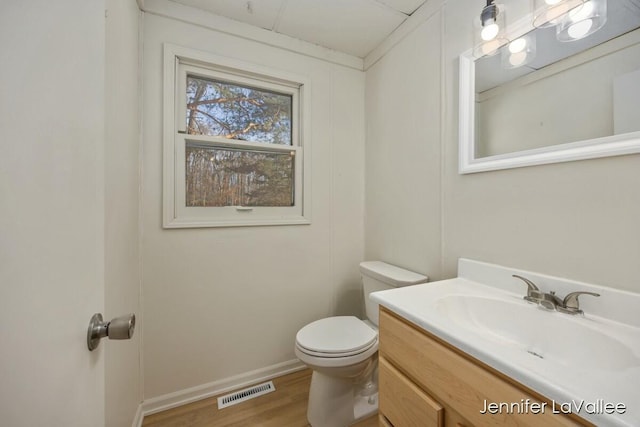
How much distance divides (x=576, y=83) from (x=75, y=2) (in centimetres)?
137

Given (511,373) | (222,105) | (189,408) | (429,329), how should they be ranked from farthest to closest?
(222,105) < (189,408) < (429,329) < (511,373)

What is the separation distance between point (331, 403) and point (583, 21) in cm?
189

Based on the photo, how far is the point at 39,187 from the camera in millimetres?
344

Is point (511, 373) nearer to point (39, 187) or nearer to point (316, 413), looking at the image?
point (39, 187)

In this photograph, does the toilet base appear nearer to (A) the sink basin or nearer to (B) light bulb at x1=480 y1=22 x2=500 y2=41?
(A) the sink basin

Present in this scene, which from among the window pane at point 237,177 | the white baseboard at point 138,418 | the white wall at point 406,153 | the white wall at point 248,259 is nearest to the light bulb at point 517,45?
the white wall at point 406,153

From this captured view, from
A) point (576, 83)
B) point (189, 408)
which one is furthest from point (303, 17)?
point (189, 408)

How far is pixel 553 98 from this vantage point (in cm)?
90

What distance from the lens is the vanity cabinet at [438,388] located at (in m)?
0.50

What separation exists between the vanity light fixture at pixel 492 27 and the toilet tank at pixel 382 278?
3.75 ft

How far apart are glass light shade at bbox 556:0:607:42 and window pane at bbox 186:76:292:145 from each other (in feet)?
4.66

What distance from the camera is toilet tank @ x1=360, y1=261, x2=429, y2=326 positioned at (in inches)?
52.4
